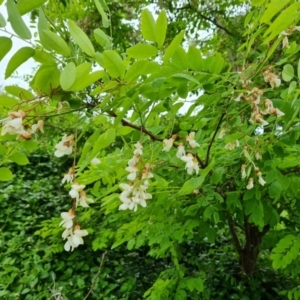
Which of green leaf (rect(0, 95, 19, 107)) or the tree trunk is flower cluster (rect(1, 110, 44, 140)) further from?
the tree trunk

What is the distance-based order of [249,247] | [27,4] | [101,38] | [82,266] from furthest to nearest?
[82,266] < [249,247] < [101,38] < [27,4]

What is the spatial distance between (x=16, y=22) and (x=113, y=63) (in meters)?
0.13

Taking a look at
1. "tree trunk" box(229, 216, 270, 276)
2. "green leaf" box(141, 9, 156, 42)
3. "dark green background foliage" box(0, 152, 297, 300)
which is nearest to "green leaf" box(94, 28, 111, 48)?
"green leaf" box(141, 9, 156, 42)

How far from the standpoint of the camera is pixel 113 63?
0.52 meters

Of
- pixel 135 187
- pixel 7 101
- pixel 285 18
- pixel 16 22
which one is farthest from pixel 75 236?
pixel 285 18

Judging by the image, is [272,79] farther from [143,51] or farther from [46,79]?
[46,79]

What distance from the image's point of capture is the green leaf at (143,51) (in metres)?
0.56

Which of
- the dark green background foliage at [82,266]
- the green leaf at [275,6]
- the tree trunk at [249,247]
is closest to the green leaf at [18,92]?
the green leaf at [275,6]

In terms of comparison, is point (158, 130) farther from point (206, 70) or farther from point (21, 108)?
point (21, 108)

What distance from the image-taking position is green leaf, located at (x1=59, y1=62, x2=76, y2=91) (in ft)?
1.58

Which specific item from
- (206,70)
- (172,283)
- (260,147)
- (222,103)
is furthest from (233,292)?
(206,70)

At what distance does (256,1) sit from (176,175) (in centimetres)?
66

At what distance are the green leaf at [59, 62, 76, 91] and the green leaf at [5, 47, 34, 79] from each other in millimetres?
60

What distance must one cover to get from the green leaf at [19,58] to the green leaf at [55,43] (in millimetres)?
25
